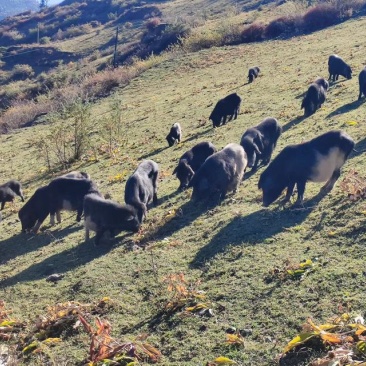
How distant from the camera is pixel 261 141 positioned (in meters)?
14.2

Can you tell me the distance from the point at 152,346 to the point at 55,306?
2.09 metres

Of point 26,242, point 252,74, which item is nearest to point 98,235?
point 26,242

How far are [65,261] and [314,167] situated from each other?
5091 mm

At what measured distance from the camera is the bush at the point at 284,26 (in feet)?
126

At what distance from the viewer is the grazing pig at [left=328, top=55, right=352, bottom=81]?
2170cm

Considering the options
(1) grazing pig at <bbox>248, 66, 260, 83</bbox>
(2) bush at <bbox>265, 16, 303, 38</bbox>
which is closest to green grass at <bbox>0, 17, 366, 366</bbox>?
(1) grazing pig at <bbox>248, 66, 260, 83</bbox>

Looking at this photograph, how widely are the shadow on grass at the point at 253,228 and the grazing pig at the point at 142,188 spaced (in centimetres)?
215

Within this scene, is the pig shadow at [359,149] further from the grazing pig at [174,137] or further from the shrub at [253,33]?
the shrub at [253,33]

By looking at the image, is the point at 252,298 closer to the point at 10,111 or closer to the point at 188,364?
the point at 188,364

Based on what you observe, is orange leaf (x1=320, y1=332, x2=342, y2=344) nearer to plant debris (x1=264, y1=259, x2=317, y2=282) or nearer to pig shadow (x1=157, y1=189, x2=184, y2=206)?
plant debris (x1=264, y1=259, x2=317, y2=282)

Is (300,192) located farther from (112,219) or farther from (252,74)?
(252,74)

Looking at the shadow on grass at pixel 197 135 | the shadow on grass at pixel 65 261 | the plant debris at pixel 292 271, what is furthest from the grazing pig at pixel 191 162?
the plant debris at pixel 292 271

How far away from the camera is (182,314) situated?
24.4 ft

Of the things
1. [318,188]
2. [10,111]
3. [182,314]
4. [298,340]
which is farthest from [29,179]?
[10,111]
